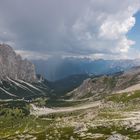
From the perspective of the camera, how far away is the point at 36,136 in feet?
561

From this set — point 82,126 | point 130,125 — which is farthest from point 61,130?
point 130,125

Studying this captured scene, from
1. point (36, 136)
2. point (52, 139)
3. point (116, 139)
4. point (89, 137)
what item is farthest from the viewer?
point (36, 136)

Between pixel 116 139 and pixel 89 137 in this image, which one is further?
pixel 89 137

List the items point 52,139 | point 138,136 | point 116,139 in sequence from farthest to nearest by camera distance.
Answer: point 52,139
point 138,136
point 116,139

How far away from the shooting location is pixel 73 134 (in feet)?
532

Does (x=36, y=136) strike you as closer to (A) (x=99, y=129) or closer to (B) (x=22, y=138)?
(B) (x=22, y=138)

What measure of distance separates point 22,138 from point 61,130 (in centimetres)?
A: 1993

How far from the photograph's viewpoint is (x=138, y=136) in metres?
138

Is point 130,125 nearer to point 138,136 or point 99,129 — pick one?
point 99,129

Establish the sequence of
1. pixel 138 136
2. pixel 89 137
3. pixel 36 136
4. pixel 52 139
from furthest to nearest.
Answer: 1. pixel 36 136
2. pixel 52 139
3. pixel 89 137
4. pixel 138 136

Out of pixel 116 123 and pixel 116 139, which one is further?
pixel 116 123

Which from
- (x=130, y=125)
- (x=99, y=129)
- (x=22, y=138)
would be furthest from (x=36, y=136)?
(x=130, y=125)

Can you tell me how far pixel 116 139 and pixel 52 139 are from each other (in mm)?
41478

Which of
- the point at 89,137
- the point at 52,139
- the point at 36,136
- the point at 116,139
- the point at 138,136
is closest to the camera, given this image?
the point at 116,139
